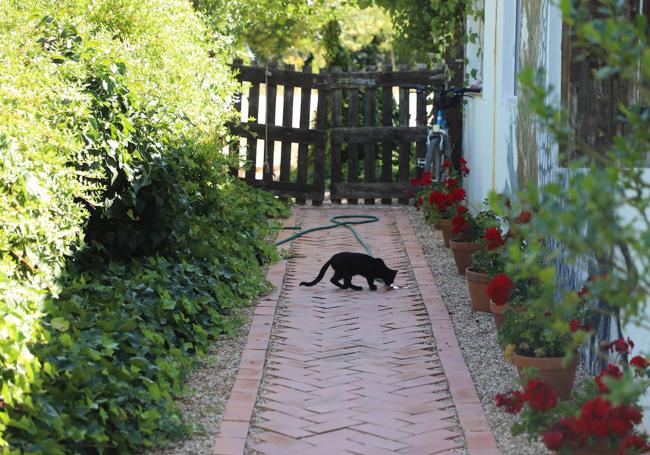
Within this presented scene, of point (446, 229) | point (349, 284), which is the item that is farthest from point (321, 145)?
point (349, 284)

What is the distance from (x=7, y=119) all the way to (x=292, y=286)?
358cm

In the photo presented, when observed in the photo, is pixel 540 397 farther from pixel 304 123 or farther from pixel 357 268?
pixel 304 123

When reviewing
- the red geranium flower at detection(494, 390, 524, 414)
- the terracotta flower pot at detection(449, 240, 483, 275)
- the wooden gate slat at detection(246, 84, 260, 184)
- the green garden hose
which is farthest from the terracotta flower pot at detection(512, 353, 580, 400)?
the wooden gate slat at detection(246, 84, 260, 184)

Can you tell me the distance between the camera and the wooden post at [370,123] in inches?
484

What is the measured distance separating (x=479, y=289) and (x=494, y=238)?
2.21 feet

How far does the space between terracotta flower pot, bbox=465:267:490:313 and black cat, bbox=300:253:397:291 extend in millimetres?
983

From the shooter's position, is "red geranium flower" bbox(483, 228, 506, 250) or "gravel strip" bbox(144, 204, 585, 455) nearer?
"gravel strip" bbox(144, 204, 585, 455)

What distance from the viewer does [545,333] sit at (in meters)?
4.76

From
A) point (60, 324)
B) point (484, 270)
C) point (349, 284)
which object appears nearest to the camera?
point (60, 324)

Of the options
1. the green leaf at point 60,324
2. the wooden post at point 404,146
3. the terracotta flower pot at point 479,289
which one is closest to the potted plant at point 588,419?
the green leaf at point 60,324

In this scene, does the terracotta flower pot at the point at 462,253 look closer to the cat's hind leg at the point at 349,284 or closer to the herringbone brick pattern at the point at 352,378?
the herringbone brick pattern at the point at 352,378

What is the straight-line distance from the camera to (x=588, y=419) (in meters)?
3.66

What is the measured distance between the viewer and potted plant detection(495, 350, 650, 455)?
12.0ft

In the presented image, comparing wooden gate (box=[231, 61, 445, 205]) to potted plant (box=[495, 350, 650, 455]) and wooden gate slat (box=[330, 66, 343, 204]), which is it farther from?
potted plant (box=[495, 350, 650, 455])
